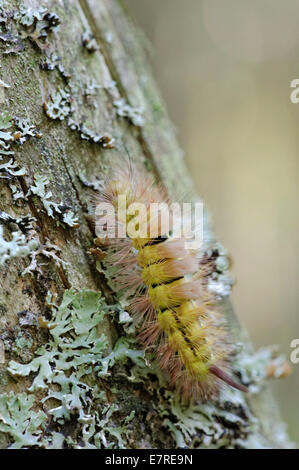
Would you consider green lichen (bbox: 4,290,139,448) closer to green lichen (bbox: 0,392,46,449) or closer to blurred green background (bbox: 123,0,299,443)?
green lichen (bbox: 0,392,46,449)

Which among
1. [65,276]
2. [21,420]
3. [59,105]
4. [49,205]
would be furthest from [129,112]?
[21,420]

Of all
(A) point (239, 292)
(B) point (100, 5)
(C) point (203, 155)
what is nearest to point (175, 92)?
(C) point (203, 155)

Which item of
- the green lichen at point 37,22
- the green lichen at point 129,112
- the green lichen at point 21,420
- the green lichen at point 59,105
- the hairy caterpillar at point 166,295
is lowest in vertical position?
the green lichen at point 21,420

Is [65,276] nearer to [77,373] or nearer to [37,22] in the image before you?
[77,373]

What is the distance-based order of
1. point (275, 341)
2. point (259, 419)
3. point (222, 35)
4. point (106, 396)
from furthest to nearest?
point (222, 35), point (275, 341), point (259, 419), point (106, 396)

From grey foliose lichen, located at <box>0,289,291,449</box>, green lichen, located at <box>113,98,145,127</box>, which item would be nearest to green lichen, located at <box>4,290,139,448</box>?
grey foliose lichen, located at <box>0,289,291,449</box>

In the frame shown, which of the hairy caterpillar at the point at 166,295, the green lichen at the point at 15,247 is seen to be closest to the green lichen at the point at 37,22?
the hairy caterpillar at the point at 166,295

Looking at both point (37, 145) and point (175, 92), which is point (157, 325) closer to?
point (37, 145)

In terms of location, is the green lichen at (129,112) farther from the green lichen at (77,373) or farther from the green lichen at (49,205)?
the green lichen at (77,373)
